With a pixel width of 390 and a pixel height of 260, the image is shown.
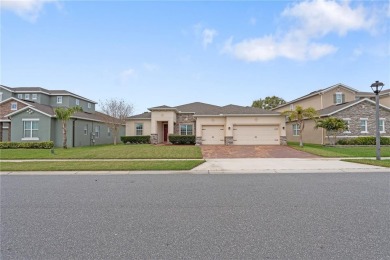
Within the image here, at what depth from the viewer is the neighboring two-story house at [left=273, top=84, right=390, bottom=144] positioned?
82.4 ft

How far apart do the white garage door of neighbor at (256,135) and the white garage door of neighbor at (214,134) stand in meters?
1.46

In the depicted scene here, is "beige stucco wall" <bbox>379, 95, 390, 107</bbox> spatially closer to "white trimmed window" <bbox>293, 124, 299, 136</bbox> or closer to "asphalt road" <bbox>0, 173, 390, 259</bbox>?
"white trimmed window" <bbox>293, 124, 299, 136</bbox>

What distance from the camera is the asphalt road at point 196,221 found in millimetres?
3428

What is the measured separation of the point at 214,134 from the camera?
26016mm

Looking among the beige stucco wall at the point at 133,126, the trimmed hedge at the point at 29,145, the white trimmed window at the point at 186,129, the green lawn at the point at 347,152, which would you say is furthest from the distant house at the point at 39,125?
the green lawn at the point at 347,152

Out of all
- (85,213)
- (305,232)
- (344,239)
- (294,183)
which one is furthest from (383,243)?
(85,213)

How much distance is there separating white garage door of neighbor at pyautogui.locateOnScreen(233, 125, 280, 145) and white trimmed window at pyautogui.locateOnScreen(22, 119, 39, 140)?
777 inches

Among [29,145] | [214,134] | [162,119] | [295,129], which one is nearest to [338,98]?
[295,129]

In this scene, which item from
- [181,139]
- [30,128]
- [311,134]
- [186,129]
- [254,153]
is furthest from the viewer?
[186,129]

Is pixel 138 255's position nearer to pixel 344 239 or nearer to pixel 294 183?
pixel 344 239

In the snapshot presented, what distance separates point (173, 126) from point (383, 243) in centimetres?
2463

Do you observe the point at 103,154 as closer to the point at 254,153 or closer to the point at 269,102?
the point at 254,153

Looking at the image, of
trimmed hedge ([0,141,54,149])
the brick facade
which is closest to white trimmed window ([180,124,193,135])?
trimmed hedge ([0,141,54,149])

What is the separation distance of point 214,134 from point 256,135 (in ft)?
14.4
